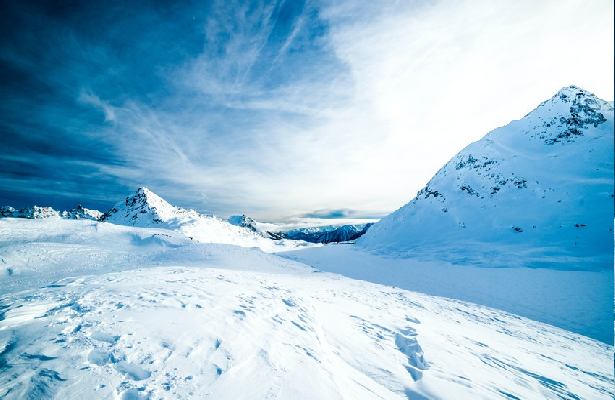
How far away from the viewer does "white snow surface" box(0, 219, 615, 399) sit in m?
3.73

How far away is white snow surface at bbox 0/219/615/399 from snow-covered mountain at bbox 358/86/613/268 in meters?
18.7

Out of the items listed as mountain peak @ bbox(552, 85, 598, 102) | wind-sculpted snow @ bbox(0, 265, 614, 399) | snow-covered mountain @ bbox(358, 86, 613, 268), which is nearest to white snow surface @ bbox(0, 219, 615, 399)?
wind-sculpted snow @ bbox(0, 265, 614, 399)

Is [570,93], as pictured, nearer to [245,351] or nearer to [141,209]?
[245,351]

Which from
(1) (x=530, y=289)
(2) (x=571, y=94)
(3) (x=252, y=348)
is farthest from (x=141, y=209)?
(2) (x=571, y=94)

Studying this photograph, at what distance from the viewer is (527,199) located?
34.0 meters

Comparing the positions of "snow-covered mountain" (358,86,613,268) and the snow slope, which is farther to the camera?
the snow slope

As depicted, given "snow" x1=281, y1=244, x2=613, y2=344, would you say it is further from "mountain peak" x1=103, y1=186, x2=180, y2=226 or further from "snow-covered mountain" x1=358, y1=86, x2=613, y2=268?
"mountain peak" x1=103, y1=186, x2=180, y2=226

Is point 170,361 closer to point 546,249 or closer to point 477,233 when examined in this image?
→ point 546,249

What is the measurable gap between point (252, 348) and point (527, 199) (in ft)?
132

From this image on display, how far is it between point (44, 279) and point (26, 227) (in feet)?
33.2

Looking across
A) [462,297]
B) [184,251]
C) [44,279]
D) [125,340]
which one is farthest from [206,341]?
[462,297]

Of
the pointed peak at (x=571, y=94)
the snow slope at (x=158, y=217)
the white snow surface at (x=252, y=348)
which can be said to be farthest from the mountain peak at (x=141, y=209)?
the pointed peak at (x=571, y=94)

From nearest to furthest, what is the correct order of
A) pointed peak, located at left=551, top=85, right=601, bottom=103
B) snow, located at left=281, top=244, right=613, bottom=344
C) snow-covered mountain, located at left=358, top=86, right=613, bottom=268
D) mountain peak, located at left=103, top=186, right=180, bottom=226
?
snow, located at left=281, top=244, right=613, bottom=344, snow-covered mountain, located at left=358, top=86, right=613, bottom=268, pointed peak, located at left=551, top=85, right=601, bottom=103, mountain peak, located at left=103, top=186, right=180, bottom=226

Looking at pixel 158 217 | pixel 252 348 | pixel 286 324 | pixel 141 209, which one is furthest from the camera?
pixel 141 209
